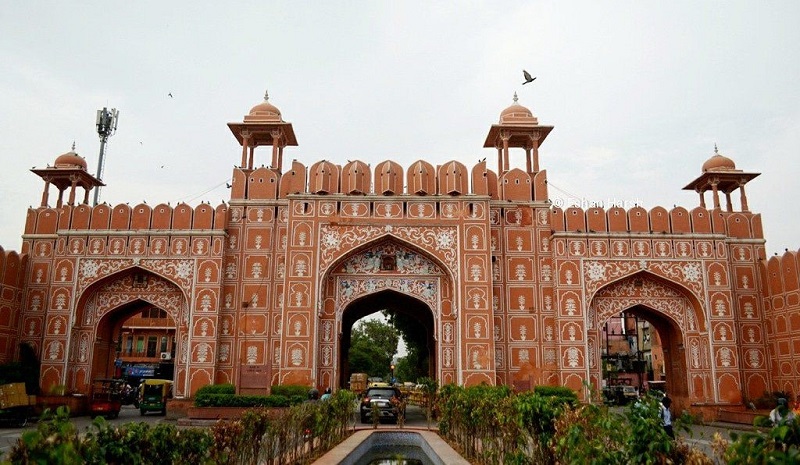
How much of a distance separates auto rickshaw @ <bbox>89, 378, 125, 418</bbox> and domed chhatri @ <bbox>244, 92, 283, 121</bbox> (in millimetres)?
10175

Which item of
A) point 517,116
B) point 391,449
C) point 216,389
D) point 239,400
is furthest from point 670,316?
point 216,389

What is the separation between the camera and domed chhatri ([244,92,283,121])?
2206 centimetres

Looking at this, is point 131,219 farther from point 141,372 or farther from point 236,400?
point 141,372

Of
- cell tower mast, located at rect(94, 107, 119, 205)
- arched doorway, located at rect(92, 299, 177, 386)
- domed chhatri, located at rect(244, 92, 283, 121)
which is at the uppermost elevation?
cell tower mast, located at rect(94, 107, 119, 205)

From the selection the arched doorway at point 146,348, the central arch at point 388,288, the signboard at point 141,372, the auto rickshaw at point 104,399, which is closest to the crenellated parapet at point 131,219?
the central arch at point 388,288

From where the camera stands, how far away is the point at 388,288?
20.5 metres

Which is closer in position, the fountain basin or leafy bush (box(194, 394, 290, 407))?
the fountain basin

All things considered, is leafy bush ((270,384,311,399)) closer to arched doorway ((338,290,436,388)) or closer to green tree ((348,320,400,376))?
arched doorway ((338,290,436,388))

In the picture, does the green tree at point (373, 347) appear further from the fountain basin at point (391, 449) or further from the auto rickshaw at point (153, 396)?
the fountain basin at point (391, 449)

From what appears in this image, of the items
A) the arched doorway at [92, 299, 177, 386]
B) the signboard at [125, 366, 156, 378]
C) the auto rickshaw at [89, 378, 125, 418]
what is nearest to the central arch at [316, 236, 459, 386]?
the auto rickshaw at [89, 378, 125, 418]

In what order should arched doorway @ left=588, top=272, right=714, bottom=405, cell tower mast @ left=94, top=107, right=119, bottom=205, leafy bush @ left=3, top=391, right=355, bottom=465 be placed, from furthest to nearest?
1. cell tower mast @ left=94, top=107, right=119, bottom=205
2. arched doorway @ left=588, top=272, right=714, bottom=405
3. leafy bush @ left=3, top=391, right=355, bottom=465

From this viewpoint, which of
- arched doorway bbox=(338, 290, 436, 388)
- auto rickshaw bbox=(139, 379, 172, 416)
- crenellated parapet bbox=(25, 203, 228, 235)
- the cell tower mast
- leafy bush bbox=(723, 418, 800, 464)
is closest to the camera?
leafy bush bbox=(723, 418, 800, 464)

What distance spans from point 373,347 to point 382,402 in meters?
38.5

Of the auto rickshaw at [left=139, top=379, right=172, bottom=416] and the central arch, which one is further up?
the central arch
